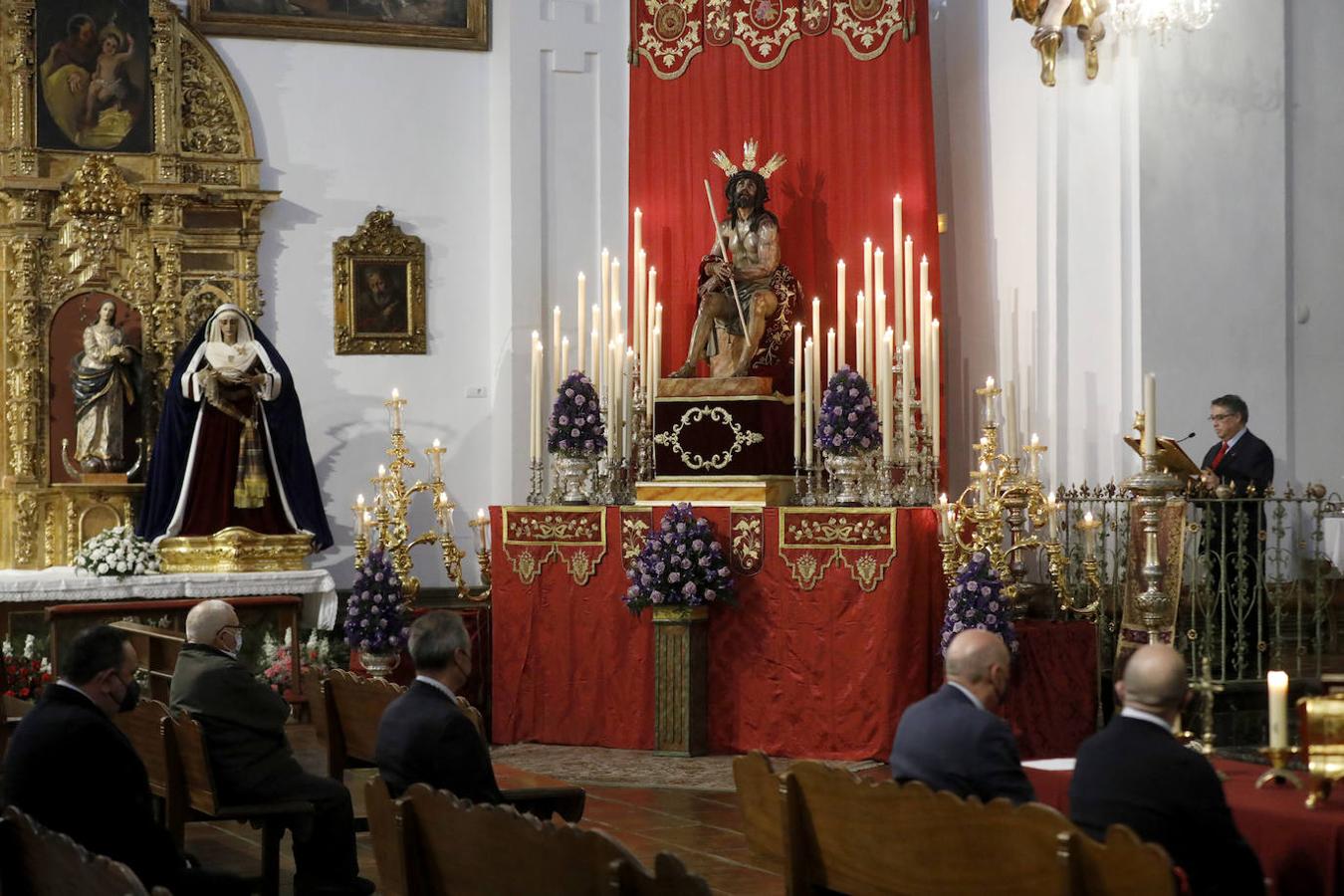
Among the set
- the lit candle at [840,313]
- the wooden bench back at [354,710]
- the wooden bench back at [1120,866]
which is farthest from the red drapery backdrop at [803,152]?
the wooden bench back at [1120,866]

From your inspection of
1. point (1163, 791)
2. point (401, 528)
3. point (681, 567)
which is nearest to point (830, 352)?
point (681, 567)

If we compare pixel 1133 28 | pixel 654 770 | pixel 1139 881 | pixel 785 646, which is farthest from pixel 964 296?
pixel 1139 881

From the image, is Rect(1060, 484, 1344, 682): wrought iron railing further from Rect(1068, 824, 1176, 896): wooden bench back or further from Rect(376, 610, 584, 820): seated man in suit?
Rect(1068, 824, 1176, 896): wooden bench back

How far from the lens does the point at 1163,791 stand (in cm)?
434

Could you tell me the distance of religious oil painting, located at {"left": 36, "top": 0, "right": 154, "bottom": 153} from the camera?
12.8m

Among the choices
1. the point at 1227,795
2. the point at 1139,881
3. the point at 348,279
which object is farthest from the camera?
the point at 348,279

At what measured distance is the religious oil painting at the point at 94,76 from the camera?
42.0ft

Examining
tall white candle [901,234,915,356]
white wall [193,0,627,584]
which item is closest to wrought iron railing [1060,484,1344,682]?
tall white candle [901,234,915,356]

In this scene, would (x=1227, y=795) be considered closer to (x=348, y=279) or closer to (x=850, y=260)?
(x=850, y=260)

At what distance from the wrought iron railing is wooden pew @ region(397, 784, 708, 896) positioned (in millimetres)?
5266

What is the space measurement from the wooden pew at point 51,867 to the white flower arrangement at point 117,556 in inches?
298

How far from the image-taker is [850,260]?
12.3 meters

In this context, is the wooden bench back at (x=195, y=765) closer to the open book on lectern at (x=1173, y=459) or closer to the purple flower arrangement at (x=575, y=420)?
the open book on lectern at (x=1173, y=459)

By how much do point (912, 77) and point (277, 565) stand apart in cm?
561
